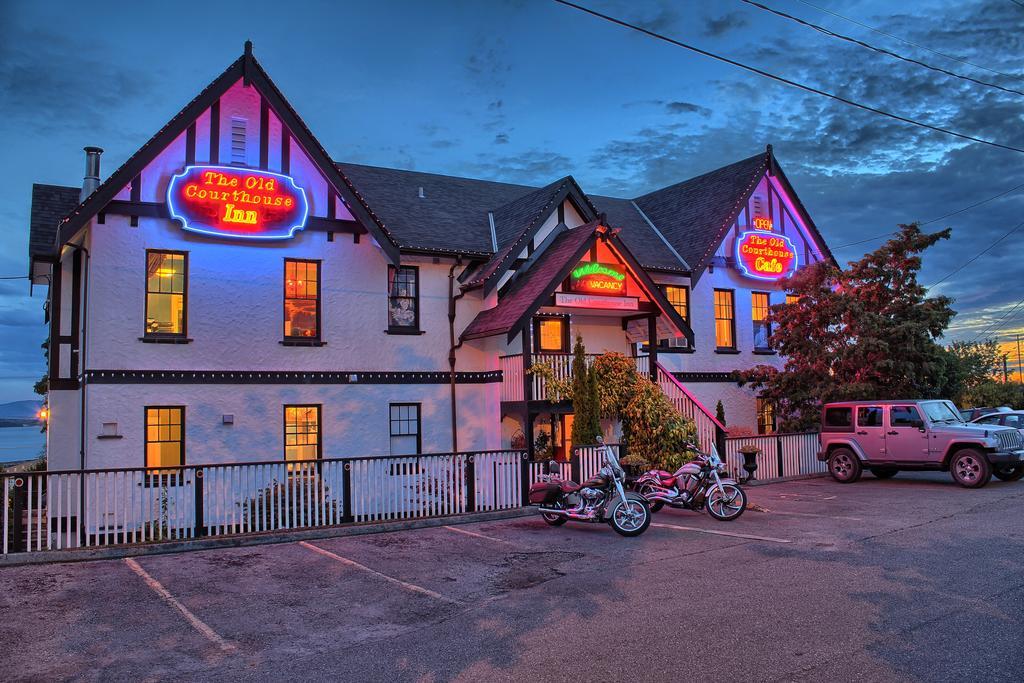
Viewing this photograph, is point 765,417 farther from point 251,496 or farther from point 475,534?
point 251,496

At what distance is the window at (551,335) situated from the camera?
22.8 metres

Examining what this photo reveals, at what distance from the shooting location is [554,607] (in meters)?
8.77

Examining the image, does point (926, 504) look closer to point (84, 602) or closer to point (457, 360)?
point (457, 360)

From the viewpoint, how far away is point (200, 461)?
58.3 ft

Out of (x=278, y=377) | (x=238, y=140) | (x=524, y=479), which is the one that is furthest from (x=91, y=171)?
(x=524, y=479)

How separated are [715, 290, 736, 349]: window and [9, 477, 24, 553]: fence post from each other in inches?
809

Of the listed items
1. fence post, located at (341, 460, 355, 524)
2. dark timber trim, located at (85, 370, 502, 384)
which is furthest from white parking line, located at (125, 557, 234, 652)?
dark timber trim, located at (85, 370, 502, 384)

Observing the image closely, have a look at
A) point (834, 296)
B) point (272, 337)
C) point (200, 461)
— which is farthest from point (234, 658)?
point (834, 296)

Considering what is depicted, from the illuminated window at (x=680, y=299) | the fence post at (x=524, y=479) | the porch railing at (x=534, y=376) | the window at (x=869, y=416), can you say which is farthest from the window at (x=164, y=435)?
the window at (x=869, y=416)

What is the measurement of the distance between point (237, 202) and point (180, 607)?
11514mm

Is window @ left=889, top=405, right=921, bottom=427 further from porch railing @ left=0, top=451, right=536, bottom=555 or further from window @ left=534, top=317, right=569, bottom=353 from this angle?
porch railing @ left=0, top=451, right=536, bottom=555

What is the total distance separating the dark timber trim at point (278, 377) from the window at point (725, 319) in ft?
30.4

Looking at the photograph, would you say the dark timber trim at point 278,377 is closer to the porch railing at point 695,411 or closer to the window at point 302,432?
the window at point 302,432

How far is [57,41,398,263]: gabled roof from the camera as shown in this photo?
1673 cm
